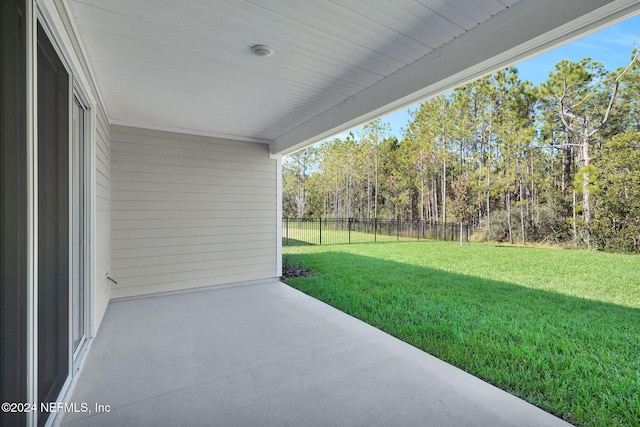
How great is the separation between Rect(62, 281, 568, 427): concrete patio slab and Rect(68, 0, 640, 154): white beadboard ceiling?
219 centimetres

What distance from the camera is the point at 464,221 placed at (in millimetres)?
10070

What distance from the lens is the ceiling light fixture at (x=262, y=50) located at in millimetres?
2146

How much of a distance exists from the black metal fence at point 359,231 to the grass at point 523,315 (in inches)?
150

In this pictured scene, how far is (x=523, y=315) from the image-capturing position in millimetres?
3545

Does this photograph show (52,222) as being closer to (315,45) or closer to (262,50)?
(262,50)

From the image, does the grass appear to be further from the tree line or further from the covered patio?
the tree line

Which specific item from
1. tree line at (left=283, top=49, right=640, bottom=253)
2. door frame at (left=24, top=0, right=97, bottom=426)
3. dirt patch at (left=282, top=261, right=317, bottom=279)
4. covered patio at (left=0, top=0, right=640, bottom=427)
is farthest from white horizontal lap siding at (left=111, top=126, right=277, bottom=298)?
tree line at (left=283, top=49, right=640, bottom=253)

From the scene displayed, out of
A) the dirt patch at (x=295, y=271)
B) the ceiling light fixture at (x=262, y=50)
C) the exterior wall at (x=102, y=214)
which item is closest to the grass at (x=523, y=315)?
the dirt patch at (x=295, y=271)

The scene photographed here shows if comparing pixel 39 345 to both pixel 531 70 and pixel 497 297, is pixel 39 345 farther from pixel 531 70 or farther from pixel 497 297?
pixel 531 70

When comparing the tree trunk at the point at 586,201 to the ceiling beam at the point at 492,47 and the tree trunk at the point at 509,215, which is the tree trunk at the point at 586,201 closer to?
the tree trunk at the point at 509,215

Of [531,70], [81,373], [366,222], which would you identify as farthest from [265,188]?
[531,70]

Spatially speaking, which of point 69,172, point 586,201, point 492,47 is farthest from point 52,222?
point 586,201

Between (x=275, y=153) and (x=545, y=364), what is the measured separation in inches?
170

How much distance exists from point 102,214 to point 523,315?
16.5ft
